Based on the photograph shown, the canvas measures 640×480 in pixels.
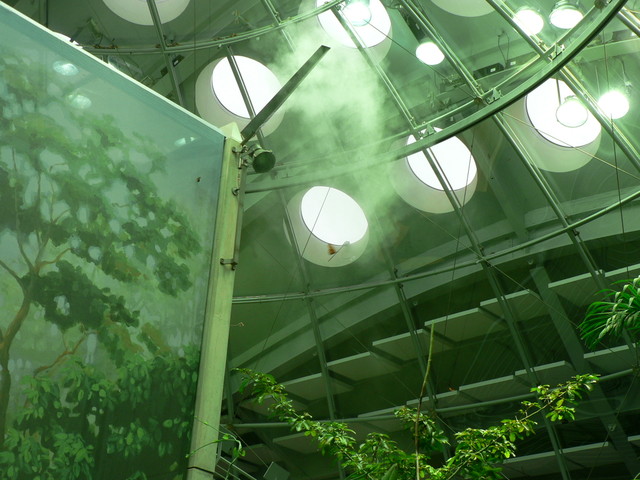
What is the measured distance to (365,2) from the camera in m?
11.6

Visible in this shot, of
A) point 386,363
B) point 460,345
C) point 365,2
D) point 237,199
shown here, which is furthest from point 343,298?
point 237,199

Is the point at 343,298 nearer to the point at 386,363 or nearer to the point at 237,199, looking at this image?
the point at 386,363

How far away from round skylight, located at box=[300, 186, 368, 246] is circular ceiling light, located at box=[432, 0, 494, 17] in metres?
3.89

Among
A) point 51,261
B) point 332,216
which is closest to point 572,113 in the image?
point 332,216

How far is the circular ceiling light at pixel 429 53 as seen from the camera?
11516 mm

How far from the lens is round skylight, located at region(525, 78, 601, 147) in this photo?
11305 mm

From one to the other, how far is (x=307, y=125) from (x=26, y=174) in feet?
30.1

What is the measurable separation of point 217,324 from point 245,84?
8.59 m

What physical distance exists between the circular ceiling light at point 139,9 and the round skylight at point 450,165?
4480 mm

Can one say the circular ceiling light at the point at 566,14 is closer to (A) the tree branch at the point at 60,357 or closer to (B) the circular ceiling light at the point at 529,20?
(B) the circular ceiling light at the point at 529,20

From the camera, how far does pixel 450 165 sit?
12.7 metres

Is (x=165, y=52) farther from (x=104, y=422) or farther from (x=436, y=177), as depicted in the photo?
(x=104, y=422)

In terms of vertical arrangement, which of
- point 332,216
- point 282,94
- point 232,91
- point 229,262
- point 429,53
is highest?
point 232,91

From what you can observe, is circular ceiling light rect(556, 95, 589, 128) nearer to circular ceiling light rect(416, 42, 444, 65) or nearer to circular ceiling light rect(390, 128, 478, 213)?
circular ceiling light rect(390, 128, 478, 213)
